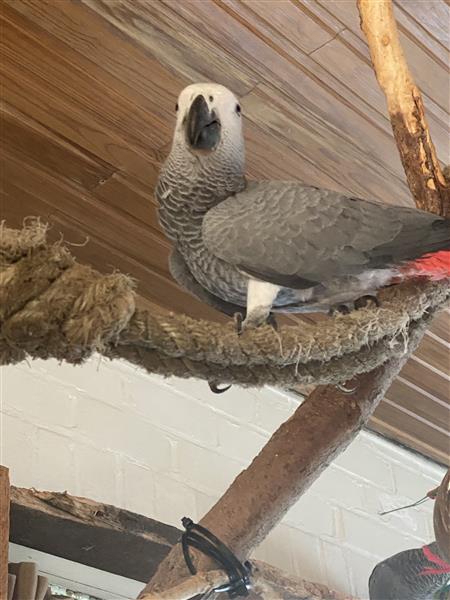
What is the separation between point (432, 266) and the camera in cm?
98

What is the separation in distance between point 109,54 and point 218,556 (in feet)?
2.86

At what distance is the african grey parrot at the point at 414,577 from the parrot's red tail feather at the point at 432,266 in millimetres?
796

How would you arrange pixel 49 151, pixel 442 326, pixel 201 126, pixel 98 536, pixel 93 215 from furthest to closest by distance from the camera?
pixel 442 326, pixel 93 215, pixel 49 151, pixel 98 536, pixel 201 126

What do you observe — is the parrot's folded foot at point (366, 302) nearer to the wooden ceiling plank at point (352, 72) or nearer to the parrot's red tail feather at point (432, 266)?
the parrot's red tail feather at point (432, 266)

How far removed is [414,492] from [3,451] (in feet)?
4.22

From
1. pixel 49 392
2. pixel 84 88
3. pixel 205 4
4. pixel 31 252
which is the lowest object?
pixel 49 392

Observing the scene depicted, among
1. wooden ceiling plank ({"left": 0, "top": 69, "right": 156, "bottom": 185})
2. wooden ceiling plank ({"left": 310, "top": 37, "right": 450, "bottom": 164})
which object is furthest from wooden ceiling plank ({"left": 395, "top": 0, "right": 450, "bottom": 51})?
wooden ceiling plank ({"left": 0, "top": 69, "right": 156, "bottom": 185})

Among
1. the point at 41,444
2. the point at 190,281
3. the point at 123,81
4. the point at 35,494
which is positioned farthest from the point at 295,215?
the point at 41,444

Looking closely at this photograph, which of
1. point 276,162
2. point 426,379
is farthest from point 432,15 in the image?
point 426,379

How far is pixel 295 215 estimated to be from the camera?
101 cm

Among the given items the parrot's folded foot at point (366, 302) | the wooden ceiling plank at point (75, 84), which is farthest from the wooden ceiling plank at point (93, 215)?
the parrot's folded foot at point (366, 302)

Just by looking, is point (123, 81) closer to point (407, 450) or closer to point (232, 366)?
point (232, 366)

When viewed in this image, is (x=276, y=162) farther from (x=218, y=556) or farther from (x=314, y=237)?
(x=218, y=556)

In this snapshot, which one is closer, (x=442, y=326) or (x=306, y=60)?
(x=306, y=60)
